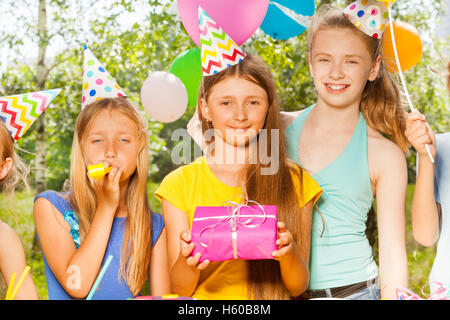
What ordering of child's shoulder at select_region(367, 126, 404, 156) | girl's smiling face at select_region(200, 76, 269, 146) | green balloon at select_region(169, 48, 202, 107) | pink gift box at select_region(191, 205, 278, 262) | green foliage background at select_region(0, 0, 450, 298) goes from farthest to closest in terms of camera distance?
green foliage background at select_region(0, 0, 450, 298), green balloon at select_region(169, 48, 202, 107), child's shoulder at select_region(367, 126, 404, 156), girl's smiling face at select_region(200, 76, 269, 146), pink gift box at select_region(191, 205, 278, 262)

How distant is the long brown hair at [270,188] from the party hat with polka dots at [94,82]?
39cm

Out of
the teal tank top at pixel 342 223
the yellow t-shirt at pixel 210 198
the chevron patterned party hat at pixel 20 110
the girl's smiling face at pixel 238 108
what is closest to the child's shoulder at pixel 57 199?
the chevron patterned party hat at pixel 20 110

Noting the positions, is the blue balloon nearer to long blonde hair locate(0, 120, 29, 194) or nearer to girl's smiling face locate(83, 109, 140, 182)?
girl's smiling face locate(83, 109, 140, 182)

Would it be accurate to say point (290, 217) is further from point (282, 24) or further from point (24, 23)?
point (24, 23)

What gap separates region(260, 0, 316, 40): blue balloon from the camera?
7.43ft

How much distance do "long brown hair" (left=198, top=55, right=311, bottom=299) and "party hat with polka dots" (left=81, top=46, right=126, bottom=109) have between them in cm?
39

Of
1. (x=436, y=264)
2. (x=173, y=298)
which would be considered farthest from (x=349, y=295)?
(x=173, y=298)

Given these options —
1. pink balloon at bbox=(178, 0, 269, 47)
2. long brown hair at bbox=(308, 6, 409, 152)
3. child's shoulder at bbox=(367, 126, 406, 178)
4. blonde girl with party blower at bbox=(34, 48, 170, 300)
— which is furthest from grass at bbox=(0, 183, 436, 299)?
pink balloon at bbox=(178, 0, 269, 47)

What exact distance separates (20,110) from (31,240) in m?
1.88

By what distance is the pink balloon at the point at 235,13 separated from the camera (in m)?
2.09

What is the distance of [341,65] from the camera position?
215 centimetres

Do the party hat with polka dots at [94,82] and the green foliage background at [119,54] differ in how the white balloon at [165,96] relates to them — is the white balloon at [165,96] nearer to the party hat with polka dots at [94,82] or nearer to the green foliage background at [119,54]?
the party hat with polka dots at [94,82]

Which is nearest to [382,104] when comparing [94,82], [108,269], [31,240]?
[94,82]

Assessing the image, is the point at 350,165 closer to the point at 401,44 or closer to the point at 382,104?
the point at 382,104
